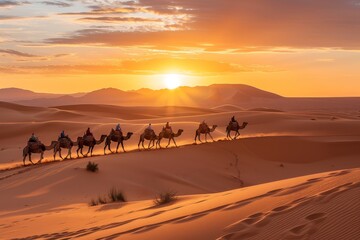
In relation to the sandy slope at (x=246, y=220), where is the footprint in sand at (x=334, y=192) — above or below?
above

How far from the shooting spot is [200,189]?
68.7 feet

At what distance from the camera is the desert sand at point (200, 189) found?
749 cm

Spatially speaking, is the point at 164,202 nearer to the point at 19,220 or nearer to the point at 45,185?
the point at 19,220

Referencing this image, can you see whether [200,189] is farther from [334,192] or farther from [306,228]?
[306,228]

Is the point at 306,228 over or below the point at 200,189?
over

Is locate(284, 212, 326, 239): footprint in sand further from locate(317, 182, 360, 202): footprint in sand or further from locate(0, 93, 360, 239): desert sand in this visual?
locate(317, 182, 360, 202): footprint in sand

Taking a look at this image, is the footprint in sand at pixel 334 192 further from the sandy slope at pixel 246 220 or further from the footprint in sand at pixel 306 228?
the footprint in sand at pixel 306 228

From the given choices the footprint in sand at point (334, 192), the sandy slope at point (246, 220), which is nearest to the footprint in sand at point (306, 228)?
the sandy slope at point (246, 220)

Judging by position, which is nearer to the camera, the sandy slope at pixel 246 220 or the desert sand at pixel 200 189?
the sandy slope at pixel 246 220

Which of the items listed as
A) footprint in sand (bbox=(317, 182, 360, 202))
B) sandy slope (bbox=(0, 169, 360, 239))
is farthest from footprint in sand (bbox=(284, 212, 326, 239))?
footprint in sand (bbox=(317, 182, 360, 202))

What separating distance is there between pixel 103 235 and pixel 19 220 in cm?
468

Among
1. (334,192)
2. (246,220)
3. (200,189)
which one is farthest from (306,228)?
(200,189)

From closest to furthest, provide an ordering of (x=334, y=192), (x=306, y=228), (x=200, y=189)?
(x=306, y=228), (x=334, y=192), (x=200, y=189)

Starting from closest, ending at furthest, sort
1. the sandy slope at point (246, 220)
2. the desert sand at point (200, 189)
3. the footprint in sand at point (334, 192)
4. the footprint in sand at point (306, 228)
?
the footprint in sand at point (306, 228) < the sandy slope at point (246, 220) < the desert sand at point (200, 189) < the footprint in sand at point (334, 192)
